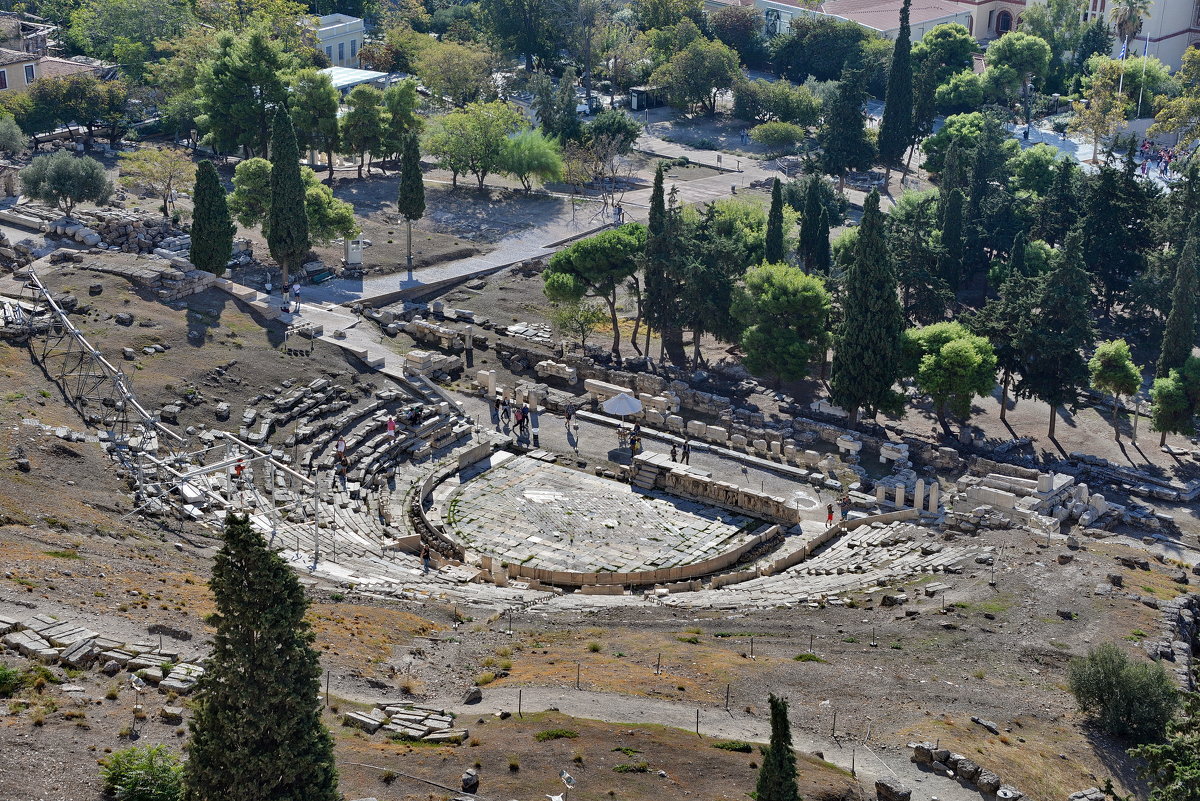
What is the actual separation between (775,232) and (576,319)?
45.1 ft

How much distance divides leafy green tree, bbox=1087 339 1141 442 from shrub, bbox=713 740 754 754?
1778 inches

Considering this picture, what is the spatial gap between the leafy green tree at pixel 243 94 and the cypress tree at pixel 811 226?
38629 mm

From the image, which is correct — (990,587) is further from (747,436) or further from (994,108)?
(994,108)

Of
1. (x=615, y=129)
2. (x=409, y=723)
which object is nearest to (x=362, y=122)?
(x=615, y=129)

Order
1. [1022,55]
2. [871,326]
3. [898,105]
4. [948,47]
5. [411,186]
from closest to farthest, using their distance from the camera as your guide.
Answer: [871,326] < [411,186] < [898,105] < [1022,55] < [948,47]

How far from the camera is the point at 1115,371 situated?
80438 millimetres

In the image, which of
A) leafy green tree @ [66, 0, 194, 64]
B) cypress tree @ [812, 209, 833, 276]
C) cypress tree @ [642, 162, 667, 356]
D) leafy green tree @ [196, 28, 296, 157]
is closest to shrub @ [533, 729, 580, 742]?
cypress tree @ [642, 162, 667, 356]

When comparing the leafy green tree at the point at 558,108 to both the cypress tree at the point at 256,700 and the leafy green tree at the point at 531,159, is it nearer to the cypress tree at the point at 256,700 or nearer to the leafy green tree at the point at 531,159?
the leafy green tree at the point at 531,159

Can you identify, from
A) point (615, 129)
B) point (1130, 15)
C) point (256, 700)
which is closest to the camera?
point (256, 700)

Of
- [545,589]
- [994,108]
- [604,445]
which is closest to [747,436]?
[604,445]

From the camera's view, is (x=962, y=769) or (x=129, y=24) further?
(x=129, y=24)

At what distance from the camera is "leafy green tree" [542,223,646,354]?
87.8m

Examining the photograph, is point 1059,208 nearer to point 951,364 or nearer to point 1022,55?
point 951,364

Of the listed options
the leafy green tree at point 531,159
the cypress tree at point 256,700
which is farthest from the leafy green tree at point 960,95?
the cypress tree at point 256,700
